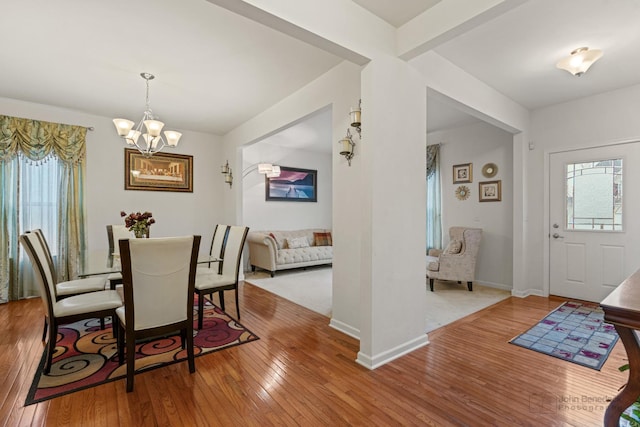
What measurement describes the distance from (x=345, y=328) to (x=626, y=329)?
7.09 feet

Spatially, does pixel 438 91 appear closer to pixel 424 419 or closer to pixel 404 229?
pixel 404 229

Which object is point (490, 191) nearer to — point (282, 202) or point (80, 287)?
point (282, 202)

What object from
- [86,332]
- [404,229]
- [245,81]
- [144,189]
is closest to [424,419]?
[404,229]

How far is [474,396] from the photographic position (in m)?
1.89

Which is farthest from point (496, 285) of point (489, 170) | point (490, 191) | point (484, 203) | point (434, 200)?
point (489, 170)

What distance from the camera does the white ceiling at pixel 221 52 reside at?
2.23 metres

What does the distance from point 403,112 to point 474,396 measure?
214 centimetres

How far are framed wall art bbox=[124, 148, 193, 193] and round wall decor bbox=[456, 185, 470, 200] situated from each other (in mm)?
4835

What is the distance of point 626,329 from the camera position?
1047mm

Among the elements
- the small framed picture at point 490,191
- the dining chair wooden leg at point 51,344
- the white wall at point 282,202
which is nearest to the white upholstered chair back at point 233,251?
the dining chair wooden leg at point 51,344

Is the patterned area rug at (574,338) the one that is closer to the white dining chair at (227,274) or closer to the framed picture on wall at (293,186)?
the white dining chair at (227,274)

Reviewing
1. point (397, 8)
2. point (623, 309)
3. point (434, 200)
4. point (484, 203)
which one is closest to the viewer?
point (623, 309)

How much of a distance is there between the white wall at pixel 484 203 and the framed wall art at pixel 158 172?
473 cm

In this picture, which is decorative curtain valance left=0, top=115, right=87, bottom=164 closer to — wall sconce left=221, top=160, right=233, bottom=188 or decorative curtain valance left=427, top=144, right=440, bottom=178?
wall sconce left=221, top=160, right=233, bottom=188
